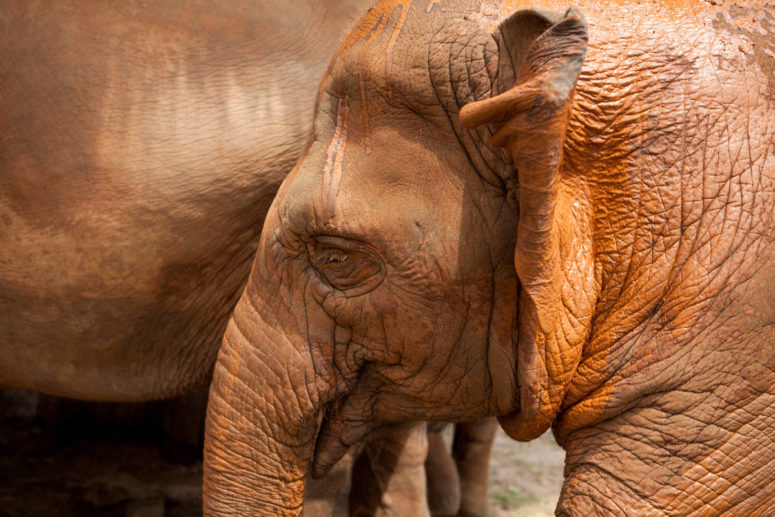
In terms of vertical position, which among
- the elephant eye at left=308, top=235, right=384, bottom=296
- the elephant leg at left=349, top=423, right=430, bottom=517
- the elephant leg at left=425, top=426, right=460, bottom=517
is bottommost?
the elephant leg at left=425, top=426, right=460, bottom=517

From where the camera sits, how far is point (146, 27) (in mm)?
2963

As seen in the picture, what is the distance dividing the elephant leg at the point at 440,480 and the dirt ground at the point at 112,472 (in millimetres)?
246

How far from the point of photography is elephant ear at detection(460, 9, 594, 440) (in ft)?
5.98

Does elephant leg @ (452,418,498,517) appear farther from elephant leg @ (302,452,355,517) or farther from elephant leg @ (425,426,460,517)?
elephant leg @ (302,452,355,517)

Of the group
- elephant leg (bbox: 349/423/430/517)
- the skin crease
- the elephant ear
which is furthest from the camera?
elephant leg (bbox: 349/423/430/517)

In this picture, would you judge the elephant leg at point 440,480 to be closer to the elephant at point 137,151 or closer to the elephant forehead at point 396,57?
the elephant at point 137,151

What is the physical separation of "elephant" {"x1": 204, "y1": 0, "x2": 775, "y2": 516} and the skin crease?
2.38 feet

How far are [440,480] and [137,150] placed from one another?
203 cm

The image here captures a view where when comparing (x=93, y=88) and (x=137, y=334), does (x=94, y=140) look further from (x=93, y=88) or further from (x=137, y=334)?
(x=137, y=334)

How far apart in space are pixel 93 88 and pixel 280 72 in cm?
52

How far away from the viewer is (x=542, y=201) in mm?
1939

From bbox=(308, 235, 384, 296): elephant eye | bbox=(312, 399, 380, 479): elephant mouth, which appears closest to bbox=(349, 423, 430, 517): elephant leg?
bbox=(312, 399, 380, 479): elephant mouth

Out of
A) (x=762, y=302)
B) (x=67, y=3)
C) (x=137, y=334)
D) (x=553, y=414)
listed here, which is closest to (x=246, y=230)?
(x=137, y=334)

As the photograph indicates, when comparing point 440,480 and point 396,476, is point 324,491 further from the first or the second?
point 440,480
